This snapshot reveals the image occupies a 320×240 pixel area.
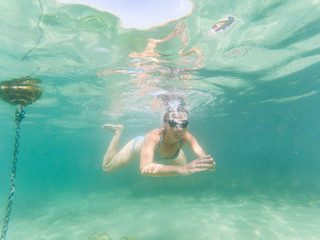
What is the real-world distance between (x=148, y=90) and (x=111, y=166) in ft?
27.7

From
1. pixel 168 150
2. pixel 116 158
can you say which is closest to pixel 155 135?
pixel 168 150

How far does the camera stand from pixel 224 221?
11625 millimetres

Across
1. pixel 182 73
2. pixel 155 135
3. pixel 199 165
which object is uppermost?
pixel 182 73

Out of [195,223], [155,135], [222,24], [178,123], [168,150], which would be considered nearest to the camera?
[178,123]

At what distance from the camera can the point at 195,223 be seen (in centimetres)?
1155

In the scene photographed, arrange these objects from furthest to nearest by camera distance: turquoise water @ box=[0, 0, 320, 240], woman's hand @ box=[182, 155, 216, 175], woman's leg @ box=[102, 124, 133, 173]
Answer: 1. woman's leg @ box=[102, 124, 133, 173]
2. turquoise water @ box=[0, 0, 320, 240]
3. woman's hand @ box=[182, 155, 216, 175]

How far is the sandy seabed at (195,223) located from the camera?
390 inches

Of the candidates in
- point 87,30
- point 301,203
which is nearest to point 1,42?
point 87,30

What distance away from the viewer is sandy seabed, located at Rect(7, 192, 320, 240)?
390 inches

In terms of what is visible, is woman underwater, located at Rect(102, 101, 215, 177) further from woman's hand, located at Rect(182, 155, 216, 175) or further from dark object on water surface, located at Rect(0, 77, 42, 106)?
dark object on water surface, located at Rect(0, 77, 42, 106)

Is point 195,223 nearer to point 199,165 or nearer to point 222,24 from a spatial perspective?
point 199,165

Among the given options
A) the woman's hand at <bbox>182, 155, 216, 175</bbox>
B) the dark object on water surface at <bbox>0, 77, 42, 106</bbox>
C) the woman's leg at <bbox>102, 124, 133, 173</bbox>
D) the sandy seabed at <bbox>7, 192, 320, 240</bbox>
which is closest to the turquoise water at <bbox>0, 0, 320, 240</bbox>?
the sandy seabed at <bbox>7, 192, 320, 240</bbox>

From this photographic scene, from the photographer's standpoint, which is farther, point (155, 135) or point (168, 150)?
point (168, 150)

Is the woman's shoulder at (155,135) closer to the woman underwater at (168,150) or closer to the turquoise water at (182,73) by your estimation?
the woman underwater at (168,150)
